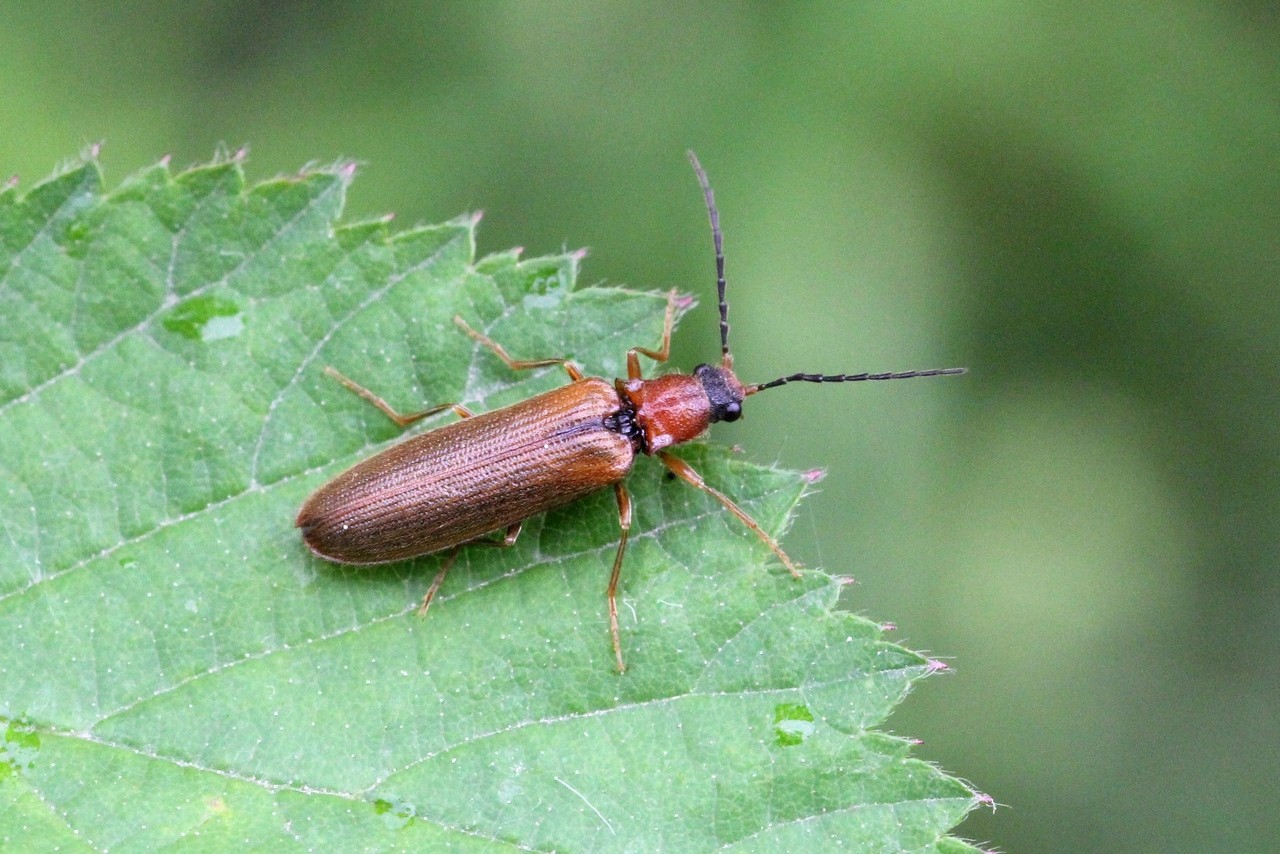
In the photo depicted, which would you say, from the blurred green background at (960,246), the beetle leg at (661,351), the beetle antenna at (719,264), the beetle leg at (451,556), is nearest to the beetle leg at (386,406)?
the beetle leg at (451,556)

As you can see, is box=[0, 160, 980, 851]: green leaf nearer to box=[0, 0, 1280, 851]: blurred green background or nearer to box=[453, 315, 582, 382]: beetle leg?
box=[453, 315, 582, 382]: beetle leg

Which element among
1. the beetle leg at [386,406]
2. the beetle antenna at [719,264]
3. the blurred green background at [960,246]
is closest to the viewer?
the beetle leg at [386,406]

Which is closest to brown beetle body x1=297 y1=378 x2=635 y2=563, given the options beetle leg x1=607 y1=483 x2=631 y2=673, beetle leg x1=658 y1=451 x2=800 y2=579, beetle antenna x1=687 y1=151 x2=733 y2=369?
beetle leg x1=607 y1=483 x2=631 y2=673

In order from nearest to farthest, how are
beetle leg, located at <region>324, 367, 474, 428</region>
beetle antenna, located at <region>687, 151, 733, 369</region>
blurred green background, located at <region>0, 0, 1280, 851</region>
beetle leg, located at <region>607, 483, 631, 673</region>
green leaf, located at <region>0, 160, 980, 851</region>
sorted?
green leaf, located at <region>0, 160, 980, 851</region> < beetle leg, located at <region>607, 483, 631, 673</region> < beetle leg, located at <region>324, 367, 474, 428</region> < beetle antenna, located at <region>687, 151, 733, 369</region> < blurred green background, located at <region>0, 0, 1280, 851</region>

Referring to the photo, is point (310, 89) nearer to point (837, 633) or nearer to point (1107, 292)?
point (837, 633)

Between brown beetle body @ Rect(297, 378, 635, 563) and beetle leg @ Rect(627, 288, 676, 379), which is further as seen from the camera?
beetle leg @ Rect(627, 288, 676, 379)

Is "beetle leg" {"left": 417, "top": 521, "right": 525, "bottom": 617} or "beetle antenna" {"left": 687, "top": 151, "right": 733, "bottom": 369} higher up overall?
"beetle antenna" {"left": 687, "top": 151, "right": 733, "bottom": 369}

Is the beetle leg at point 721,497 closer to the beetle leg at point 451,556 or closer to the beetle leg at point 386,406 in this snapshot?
the beetle leg at point 451,556

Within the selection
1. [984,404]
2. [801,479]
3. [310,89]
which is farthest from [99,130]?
[984,404]
